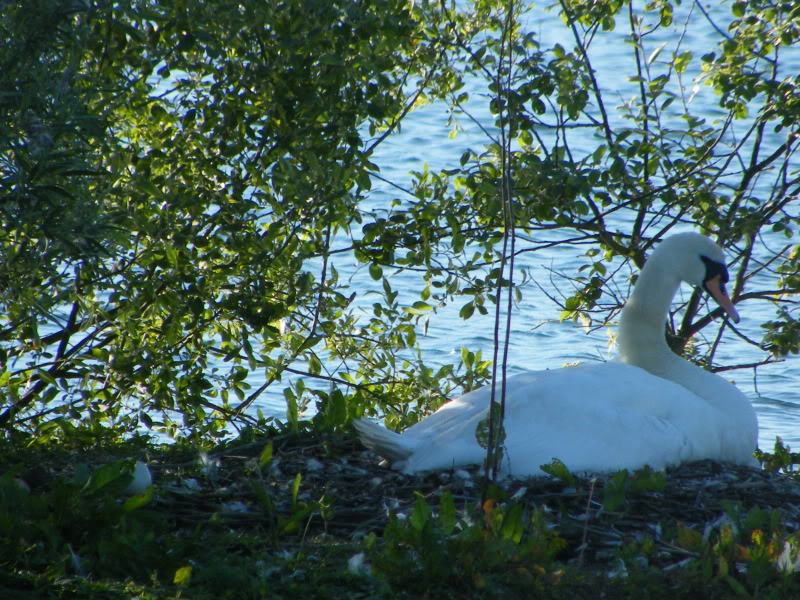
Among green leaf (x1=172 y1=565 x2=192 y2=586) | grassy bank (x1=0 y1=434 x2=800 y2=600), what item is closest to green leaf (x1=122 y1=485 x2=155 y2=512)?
Answer: grassy bank (x1=0 y1=434 x2=800 y2=600)

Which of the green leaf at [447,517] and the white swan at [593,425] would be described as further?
the white swan at [593,425]

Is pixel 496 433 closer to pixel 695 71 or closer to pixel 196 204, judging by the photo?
pixel 196 204

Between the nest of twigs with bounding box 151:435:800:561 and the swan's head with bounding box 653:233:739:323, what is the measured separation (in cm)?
126

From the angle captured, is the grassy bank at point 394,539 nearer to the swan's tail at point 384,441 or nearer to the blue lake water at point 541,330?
the swan's tail at point 384,441

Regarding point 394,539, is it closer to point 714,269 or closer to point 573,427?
point 573,427

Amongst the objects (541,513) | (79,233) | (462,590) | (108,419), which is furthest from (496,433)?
(108,419)

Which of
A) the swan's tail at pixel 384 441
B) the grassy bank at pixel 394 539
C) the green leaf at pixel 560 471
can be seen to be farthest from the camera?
the swan's tail at pixel 384 441

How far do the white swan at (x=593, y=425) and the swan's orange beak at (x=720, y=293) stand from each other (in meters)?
0.44

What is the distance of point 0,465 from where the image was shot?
15.8ft

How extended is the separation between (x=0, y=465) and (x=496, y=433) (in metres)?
2.27

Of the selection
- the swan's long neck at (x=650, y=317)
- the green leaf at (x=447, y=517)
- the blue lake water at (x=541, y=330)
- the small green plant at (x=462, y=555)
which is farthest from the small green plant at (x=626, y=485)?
the blue lake water at (x=541, y=330)

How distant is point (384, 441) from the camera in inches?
181

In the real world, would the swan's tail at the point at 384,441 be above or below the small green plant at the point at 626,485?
above

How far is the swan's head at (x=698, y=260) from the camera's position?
5.83 meters
